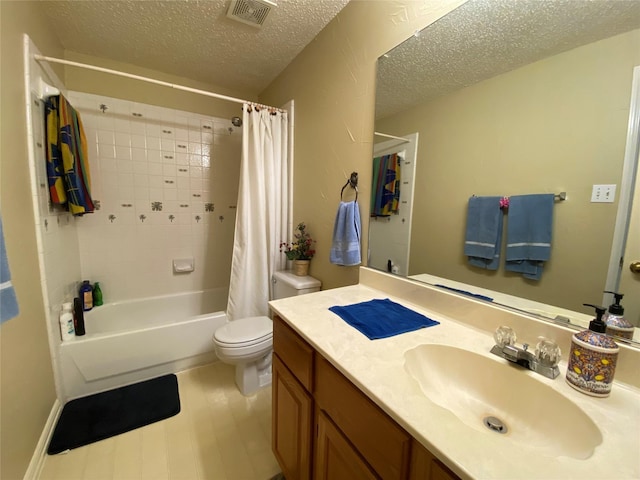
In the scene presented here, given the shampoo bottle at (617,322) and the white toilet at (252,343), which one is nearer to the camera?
the shampoo bottle at (617,322)

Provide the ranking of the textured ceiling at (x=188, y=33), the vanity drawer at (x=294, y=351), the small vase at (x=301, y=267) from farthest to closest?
the small vase at (x=301, y=267)
the textured ceiling at (x=188, y=33)
the vanity drawer at (x=294, y=351)

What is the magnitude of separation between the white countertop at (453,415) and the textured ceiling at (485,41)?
85 cm

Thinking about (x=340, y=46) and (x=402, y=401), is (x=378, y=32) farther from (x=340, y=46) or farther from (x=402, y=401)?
(x=402, y=401)

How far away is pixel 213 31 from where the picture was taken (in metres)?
1.73

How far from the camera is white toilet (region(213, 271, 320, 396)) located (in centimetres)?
160

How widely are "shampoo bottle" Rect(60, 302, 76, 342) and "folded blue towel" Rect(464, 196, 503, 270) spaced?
2324 millimetres

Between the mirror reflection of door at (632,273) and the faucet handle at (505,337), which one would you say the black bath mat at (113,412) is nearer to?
the faucet handle at (505,337)

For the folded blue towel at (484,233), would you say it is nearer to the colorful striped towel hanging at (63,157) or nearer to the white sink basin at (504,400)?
the white sink basin at (504,400)

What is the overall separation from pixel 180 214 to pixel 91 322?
1.11 meters

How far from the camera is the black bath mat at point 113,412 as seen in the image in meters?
1.40

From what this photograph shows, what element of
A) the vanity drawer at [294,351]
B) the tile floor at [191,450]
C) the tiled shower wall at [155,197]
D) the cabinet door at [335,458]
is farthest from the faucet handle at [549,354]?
the tiled shower wall at [155,197]

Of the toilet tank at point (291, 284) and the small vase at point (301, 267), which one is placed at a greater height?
the small vase at point (301, 267)

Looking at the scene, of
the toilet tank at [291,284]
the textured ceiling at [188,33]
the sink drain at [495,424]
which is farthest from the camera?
the toilet tank at [291,284]

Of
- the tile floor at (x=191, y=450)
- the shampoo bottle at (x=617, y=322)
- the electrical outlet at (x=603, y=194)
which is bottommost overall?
the tile floor at (x=191, y=450)
